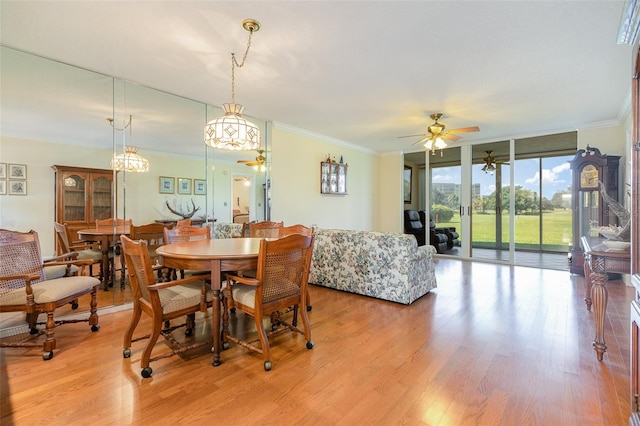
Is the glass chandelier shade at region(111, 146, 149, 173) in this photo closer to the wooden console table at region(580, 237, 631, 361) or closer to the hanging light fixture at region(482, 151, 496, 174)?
the wooden console table at region(580, 237, 631, 361)

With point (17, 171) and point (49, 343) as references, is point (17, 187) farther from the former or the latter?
point (49, 343)

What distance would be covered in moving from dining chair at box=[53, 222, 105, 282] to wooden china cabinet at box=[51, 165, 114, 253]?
4.1 inches

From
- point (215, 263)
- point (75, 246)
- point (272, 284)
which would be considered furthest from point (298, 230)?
point (75, 246)

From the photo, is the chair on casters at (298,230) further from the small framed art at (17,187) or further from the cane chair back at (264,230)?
the small framed art at (17,187)

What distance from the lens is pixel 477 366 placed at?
2.09 meters

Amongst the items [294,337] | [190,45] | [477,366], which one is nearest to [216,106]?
[190,45]

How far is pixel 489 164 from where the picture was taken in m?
6.49

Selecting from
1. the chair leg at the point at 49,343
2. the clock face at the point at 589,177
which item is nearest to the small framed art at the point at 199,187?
the chair leg at the point at 49,343

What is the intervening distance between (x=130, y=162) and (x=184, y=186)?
814 mm

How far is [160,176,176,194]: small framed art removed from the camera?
13.0 feet

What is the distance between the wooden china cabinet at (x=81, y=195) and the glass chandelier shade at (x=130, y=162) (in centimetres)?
12

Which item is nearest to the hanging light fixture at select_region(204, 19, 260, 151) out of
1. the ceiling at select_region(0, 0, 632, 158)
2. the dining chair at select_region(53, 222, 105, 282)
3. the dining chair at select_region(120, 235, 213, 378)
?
the ceiling at select_region(0, 0, 632, 158)

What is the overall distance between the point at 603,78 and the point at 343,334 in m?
3.93

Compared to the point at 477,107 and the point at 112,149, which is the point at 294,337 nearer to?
the point at 112,149
